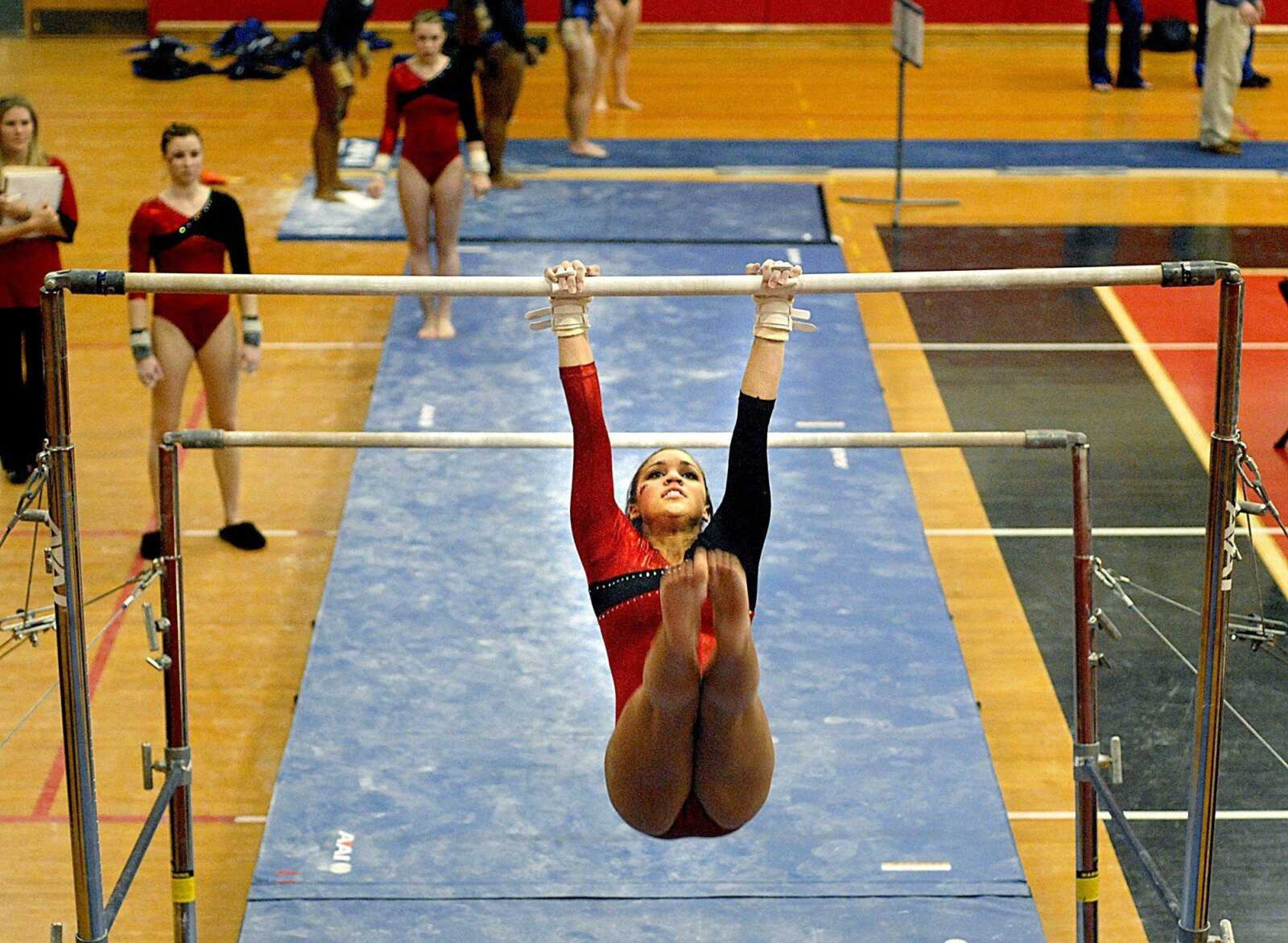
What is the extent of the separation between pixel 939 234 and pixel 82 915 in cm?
736

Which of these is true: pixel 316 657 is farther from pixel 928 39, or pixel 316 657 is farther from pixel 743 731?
pixel 928 39

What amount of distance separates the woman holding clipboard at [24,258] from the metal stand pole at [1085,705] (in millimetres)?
3771

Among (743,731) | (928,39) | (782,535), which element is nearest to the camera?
(743,731)

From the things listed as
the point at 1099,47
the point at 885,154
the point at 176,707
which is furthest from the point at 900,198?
the point at 176,707

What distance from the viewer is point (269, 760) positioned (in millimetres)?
5340

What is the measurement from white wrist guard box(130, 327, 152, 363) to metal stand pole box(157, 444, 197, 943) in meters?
1.66

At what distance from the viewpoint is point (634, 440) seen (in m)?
4.04

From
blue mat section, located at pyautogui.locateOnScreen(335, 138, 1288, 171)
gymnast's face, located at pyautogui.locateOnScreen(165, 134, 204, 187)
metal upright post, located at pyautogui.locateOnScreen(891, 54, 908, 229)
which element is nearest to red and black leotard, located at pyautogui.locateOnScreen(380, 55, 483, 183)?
gymnast's face, located at pyautogui.locateOnScreen(165, 134, 204, 187)

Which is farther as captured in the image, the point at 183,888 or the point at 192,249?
the point at 192,249

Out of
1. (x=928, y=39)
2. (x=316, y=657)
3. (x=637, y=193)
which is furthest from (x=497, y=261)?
(x=928, y=39)

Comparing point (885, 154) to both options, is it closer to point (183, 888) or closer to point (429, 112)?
point (429, 112)

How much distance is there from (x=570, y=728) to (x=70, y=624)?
6.74ft

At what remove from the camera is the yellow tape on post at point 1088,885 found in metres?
4.22

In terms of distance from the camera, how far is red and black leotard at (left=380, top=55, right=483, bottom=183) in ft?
24.8
